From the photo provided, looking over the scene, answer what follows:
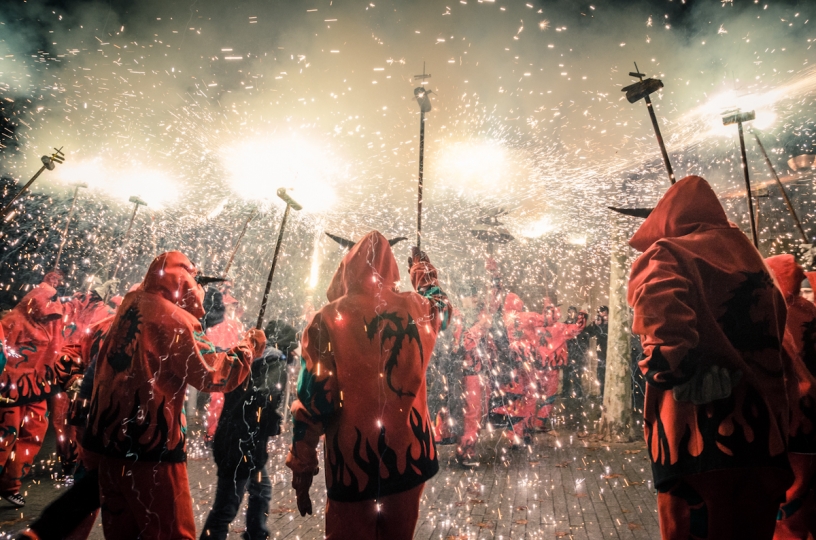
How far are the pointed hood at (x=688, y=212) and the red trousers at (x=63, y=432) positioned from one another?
6293 mm

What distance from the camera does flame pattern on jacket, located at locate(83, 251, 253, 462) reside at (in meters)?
2.38

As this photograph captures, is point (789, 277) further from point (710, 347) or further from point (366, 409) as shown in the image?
point (366, 409)

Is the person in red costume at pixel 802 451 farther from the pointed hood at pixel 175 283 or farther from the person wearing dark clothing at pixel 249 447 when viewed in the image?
the pointed hood at pixel 175 283

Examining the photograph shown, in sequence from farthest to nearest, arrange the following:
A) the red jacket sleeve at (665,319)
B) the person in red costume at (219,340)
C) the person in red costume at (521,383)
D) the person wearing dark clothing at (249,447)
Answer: the person in red costume at (521,383) → the person in red costume at (219,340) → the person wearing dark clothing at (249,447) → the red jacket sleeve at (665,319)

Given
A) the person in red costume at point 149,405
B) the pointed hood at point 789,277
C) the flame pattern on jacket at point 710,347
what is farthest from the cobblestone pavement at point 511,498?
the pointed hood at point 789,277

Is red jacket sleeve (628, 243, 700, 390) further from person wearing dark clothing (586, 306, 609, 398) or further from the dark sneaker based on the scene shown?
person wearing dark clothing (586, 306, 609, 398)

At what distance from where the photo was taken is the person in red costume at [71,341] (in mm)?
4770

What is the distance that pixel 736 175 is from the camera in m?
7.75

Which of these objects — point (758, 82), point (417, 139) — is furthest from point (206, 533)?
point (758, 82)

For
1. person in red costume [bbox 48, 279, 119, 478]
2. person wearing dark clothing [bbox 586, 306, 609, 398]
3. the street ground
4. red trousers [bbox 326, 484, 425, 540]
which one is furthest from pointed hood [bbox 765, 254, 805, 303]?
person wearing dark clothing [bbox 586, 306, 609, 398]

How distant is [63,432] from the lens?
5.07 meters

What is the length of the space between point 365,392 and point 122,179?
10.0 metres

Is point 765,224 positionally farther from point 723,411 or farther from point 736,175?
point 723,411

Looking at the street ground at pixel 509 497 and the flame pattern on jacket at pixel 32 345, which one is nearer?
the street ground at pixel 509 497
